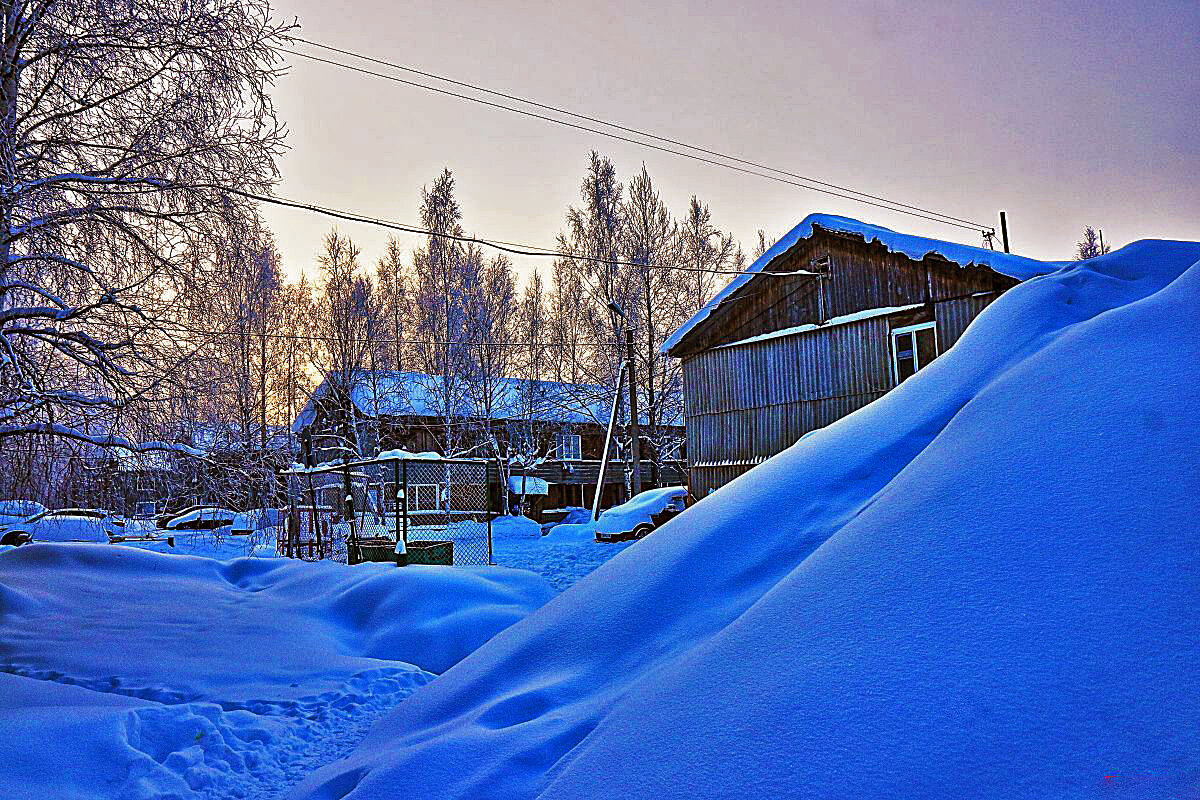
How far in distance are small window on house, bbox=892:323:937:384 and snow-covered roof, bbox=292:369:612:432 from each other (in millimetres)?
16482

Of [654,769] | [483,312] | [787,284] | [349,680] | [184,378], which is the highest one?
[483,312]

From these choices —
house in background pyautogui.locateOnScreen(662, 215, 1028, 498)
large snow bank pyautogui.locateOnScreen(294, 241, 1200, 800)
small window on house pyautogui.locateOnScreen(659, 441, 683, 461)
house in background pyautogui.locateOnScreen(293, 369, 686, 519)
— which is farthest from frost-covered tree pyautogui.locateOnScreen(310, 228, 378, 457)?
large snow bank pyautogui.locateOnScreen(294, 241, 1200, 800)

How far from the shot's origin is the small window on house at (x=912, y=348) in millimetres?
14375

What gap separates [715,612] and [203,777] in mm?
2848

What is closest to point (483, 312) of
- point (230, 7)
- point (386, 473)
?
point (386, 473)

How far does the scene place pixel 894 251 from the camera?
14742mm

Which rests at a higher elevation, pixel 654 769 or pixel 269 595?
pixel 654 769

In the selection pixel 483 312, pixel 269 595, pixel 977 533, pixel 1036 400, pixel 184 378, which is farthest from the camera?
pixel 483 312

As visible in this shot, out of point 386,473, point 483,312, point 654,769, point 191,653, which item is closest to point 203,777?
point 191,653

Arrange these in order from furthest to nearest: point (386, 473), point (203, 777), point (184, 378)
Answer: point (386, 473) → point (184, 378) → point (203, 777)

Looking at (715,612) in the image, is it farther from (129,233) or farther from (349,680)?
(129,233)

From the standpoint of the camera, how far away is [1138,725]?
1.41m

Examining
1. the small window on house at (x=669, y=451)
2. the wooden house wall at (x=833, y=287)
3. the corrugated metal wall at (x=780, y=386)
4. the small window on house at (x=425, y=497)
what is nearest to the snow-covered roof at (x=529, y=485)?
the small window on house at (x=425, y=497)

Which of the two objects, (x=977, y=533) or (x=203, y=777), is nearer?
(x=977, y=533)
